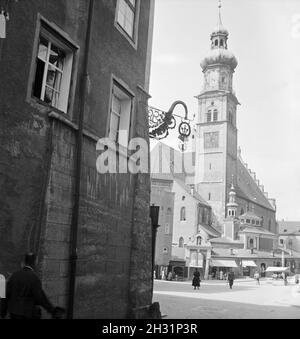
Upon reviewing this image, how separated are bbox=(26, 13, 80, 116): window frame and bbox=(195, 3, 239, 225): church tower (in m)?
75.5

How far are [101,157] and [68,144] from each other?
4.39 feet

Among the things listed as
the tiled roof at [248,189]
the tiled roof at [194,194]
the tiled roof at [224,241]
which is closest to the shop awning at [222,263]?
the tiled roof at [224,241]

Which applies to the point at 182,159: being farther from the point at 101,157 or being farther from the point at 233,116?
the point at 101,157

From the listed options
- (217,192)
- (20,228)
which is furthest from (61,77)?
(217,192)

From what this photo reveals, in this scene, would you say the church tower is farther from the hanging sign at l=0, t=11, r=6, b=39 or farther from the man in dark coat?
the man in dark coat

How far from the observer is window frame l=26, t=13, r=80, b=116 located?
7.95 m

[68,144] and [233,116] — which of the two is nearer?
[68,144]

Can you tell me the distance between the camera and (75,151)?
9.05 meters

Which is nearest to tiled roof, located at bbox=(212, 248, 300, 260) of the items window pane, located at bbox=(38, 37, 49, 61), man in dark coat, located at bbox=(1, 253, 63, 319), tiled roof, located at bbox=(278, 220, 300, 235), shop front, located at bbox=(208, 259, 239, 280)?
shop front, located at bbox=(208, 259, 239, 280)

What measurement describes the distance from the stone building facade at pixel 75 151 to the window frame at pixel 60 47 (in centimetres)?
2

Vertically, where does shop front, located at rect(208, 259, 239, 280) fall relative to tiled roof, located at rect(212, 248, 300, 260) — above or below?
below

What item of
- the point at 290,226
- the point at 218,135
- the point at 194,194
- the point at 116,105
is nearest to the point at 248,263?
the point at 194,194

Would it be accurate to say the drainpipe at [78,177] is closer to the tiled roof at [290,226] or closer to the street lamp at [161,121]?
the street lamp at [161,121]

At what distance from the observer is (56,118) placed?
846 cm
